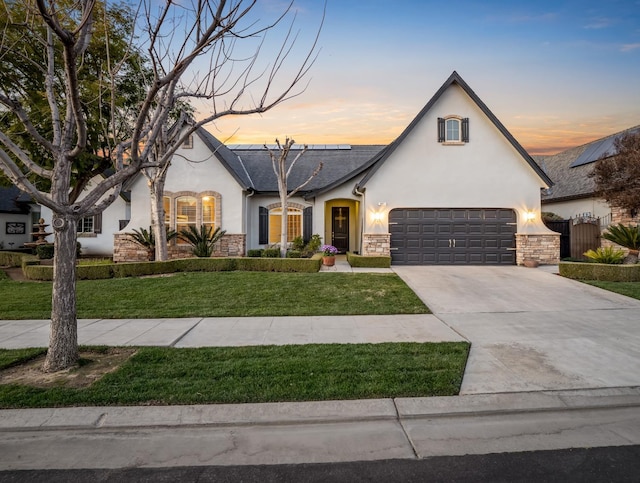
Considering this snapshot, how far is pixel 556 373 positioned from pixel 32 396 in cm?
630

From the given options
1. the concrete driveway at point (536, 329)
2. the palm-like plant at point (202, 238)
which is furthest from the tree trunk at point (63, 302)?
the palm-like plant at point (202, 238)

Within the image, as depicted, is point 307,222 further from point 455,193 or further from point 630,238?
point 630,238

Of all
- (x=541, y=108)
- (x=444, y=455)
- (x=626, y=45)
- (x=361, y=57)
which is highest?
(x=626, y=45)

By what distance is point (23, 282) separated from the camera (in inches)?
465

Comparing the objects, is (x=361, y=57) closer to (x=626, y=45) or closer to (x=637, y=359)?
(x=637, y=359)

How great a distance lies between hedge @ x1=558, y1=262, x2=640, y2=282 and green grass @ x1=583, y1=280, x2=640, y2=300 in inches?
12.9

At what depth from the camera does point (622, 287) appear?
397 inches

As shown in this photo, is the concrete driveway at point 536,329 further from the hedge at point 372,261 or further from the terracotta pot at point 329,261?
the terracotta pot at point 329,261

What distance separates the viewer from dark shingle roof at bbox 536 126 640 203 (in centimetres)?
1924

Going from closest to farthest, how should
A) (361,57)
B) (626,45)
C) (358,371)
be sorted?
(358,371) < (361,57) < (626,45)

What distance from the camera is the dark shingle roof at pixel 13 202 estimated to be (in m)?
22.6

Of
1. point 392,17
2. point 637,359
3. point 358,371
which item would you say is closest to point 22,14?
point 392,17

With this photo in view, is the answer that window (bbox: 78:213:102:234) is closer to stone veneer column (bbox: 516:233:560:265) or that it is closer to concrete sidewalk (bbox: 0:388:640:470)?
concrete sidewalk (bbox: 0:388:640:470)

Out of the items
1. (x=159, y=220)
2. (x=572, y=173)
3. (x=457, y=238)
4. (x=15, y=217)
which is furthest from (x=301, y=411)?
(x=15, y=217)
